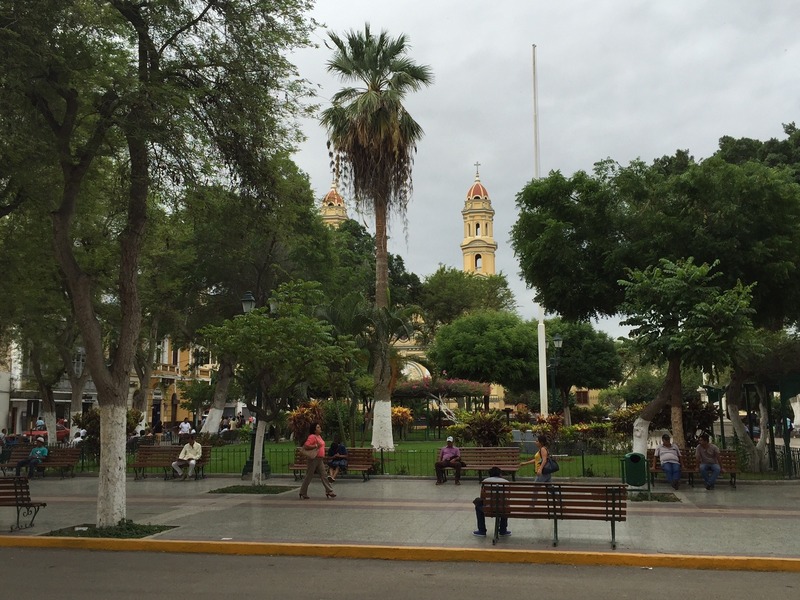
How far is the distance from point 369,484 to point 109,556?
27.4 feet

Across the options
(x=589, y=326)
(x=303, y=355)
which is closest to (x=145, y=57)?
(x=303, y=355)

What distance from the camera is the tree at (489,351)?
40.6 metres

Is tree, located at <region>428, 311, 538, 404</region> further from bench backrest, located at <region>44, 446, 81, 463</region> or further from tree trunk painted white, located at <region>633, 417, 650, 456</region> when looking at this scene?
bench backrest, located at <region>44, 446, 81, 463</region>

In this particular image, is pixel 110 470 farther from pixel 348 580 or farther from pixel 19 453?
pixel 19 453

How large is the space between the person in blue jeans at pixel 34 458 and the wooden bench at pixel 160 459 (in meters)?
2.62

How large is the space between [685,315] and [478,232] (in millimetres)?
73455

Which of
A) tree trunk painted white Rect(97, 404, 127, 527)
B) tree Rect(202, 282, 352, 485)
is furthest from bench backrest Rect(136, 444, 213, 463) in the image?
tree trunk painted white Rect(97, 404, 127, 527)

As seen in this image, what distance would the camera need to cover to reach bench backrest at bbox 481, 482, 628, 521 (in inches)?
394

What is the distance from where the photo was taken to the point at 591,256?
18.6m

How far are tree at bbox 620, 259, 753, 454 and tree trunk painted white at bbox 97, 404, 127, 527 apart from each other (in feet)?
34.6

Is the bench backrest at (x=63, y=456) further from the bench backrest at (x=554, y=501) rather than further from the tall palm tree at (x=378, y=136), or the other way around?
the bench backrest at (x=554, y=501)

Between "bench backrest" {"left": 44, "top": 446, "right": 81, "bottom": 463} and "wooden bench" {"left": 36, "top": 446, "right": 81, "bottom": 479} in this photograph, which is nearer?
"wooden bench" {"left": 36, "top": 446, "right": 81, "bottom": 479}

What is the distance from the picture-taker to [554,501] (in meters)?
10.1

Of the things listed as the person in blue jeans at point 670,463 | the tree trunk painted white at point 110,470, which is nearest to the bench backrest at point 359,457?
the person in blue jeans at point 670,463
